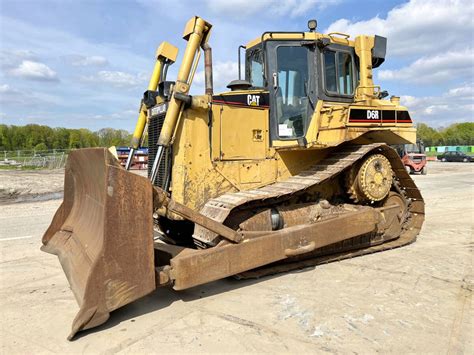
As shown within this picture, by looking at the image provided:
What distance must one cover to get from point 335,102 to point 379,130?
0.78 m

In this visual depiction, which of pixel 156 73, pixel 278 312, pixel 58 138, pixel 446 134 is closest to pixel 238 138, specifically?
pixel 156 73

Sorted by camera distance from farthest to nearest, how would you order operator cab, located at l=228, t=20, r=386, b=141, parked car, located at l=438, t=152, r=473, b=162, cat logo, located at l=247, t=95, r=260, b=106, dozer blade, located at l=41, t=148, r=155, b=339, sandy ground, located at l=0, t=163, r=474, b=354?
1. parked car, located at l=438, t=152, r=473, b=162
2. operator cab, located at l=228, t=20, r=386, b=141
3. cat logo, located at l=247, t=95, r=260, b=106
4. dozer blade, located at l=41, t=148, r=155, b=339
5. sandy ground, located at l=0, t=163, r=474, b=354

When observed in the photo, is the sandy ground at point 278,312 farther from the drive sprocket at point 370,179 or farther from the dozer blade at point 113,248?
the drive sprocket at point 370,179

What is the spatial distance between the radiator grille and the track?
0.65 meters

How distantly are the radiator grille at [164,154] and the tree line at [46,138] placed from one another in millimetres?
59761

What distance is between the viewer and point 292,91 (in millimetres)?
5703

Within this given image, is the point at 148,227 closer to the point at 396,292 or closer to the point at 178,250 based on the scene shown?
the point at 178,250

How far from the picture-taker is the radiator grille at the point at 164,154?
5.02 metres

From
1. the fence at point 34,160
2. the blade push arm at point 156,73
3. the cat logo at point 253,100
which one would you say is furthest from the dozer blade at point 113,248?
the fence at point 34,160

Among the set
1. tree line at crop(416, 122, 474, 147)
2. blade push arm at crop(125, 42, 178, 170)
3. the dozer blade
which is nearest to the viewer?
the dozer blade

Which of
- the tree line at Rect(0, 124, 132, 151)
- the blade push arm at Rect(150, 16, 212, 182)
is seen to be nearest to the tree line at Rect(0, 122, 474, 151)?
the tree line at Rect(0, 124, 132, 151)

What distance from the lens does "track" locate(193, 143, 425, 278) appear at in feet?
15.4

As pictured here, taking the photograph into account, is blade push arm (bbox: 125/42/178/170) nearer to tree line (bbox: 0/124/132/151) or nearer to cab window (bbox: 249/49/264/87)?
cab window (bbox: 249/49/264/87)

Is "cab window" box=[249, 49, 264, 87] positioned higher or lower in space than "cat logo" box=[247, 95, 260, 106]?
higher
